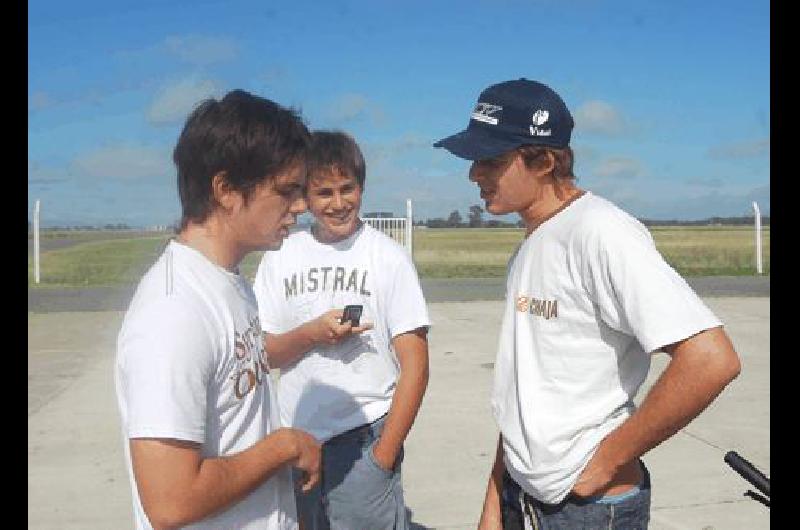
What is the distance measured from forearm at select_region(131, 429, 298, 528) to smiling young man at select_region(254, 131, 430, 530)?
3.31ft

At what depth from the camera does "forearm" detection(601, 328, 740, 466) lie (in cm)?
175

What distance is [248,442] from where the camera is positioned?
1.69 meters

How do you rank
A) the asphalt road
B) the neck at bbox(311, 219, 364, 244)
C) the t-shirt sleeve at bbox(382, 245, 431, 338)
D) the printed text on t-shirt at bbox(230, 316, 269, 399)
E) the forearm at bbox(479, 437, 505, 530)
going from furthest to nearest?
the asphalt road → the neck at bbox(311, 219, 364, 244) → the t-shirt sleeve at bbox(382, 245, 431, 338) → the forearm at bbox(479, 437, 505, 530) → the printed text on t-shirt at bbox(230, 316, 269, 399)

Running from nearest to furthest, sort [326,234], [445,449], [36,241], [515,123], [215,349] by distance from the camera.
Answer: [215,349]
[515,123]
[326,234]
[445,449]
[36,241]

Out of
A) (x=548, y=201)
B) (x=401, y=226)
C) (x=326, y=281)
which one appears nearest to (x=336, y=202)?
(x=326, y=281)

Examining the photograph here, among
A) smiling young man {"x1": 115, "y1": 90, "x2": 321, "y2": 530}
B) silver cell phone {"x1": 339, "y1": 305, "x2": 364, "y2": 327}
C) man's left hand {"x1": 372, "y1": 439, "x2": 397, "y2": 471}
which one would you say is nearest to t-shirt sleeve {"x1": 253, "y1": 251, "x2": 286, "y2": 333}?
silver cell phone {"x1": 339, "y1": 305, "x2": 364, "y2": 327}

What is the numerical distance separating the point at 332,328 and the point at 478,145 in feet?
2.60

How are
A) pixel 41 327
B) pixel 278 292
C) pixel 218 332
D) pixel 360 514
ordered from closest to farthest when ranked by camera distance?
pixel 218 332
pixel 360 514
pixel 278 292
pixel 41 327

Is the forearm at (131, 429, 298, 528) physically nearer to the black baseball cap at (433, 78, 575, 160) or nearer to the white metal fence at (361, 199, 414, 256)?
the black baseball cap at (433, 78, 575, 160)

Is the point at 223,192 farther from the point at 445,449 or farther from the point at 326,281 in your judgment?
the point at 445,449

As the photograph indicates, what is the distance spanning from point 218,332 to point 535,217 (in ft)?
2.97

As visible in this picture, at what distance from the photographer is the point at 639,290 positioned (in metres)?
1.78

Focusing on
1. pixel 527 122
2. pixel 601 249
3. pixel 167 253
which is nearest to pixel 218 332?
pixel 167 253
